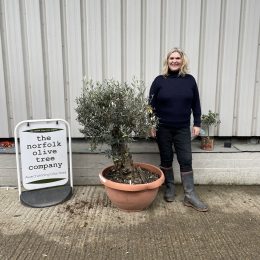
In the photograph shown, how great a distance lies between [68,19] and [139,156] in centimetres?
210

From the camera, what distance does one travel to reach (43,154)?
4129 mm

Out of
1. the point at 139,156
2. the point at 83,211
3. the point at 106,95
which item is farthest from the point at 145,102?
the point at 83,211

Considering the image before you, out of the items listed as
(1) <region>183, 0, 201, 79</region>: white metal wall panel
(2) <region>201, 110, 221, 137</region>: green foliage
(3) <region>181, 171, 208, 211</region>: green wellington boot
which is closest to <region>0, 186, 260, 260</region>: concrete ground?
(3) <region>181, 171, 208, 211</region>: green wellington boot

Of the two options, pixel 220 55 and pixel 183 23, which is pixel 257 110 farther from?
pixel 183 23

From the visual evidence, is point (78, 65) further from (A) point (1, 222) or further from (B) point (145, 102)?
(A) point (1, 222)

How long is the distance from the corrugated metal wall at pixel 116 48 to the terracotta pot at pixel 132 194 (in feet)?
4.27

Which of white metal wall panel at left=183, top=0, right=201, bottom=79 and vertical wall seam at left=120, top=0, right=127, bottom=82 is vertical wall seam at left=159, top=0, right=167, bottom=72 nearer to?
white metal wall panel at left=183, top=0, right=201, bottom=79

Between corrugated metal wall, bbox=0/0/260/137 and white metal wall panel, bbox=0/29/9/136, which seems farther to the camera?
white metal wall panel, bbox=0/29/9/136

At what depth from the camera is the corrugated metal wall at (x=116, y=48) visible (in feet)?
14.4

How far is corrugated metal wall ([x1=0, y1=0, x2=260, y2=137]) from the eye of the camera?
439 cm

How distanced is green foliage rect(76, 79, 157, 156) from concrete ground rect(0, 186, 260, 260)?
906 mm

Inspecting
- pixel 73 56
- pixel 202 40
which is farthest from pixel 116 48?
pixel 202 40

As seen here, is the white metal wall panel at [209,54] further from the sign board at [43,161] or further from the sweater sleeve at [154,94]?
the sign board at [43,161]

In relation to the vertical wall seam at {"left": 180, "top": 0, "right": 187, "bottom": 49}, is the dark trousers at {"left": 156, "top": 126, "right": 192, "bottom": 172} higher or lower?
lower
